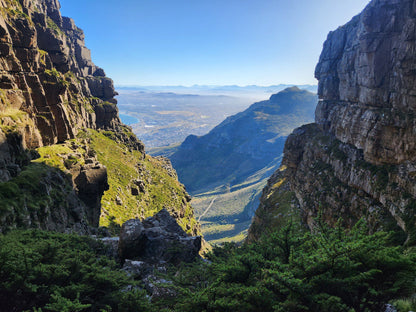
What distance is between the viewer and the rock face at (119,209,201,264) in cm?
2688

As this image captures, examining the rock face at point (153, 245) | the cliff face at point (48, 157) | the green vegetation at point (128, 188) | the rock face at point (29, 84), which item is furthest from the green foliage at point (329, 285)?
the green vegetation at point (128, 188)

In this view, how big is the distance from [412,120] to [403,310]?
37.0 meters

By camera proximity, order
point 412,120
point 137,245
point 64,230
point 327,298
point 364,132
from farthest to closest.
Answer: point 364,132
point 412,120
point 64,230
point 137,245
point 327,298

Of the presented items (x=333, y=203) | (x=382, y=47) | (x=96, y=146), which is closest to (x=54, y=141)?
(x=96, y=146)

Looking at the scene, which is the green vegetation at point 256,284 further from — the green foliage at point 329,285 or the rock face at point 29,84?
the rock face at point 29,84

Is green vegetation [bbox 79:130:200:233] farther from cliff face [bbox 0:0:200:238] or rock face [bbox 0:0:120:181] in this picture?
rock face [bbox 0:0:120:181]

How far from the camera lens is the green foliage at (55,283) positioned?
1333cm

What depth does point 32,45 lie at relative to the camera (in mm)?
52625

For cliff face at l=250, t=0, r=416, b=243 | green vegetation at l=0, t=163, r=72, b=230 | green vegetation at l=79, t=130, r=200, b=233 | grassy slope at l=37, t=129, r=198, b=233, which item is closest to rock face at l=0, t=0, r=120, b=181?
green vegetation at l=0, t=163, r=72, b=230

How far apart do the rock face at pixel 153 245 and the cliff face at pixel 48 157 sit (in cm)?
1043

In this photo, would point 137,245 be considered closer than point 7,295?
No

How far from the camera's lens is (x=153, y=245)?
95.0 feet

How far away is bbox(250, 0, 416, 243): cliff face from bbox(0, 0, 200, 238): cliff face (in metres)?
30.9

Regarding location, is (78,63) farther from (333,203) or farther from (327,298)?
(327,298)
